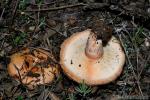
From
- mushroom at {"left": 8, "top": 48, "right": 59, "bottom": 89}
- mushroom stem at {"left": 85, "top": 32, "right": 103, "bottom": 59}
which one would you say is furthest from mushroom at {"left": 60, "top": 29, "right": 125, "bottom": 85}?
mushroom at {"left": 8, "top": 48, "right": 59, "bottom": 89}

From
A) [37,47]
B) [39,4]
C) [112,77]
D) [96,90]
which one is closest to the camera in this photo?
[112,77]

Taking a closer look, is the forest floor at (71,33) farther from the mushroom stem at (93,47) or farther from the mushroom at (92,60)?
the mushroom stem at (93,47)

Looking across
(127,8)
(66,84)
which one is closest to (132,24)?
(127,8)

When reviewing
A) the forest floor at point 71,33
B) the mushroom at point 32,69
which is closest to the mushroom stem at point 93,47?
the forest floor at point 71,33

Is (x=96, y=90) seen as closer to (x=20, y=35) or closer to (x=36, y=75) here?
(x=36, y=75)

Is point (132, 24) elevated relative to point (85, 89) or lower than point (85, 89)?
elevated

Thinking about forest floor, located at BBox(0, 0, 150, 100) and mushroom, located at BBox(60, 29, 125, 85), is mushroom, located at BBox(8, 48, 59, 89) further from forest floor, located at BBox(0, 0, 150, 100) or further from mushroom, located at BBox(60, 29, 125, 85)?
mushroom, located at BBox(60, 29, 125, 85)

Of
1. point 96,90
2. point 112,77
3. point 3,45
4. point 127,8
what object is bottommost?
point 96,90
